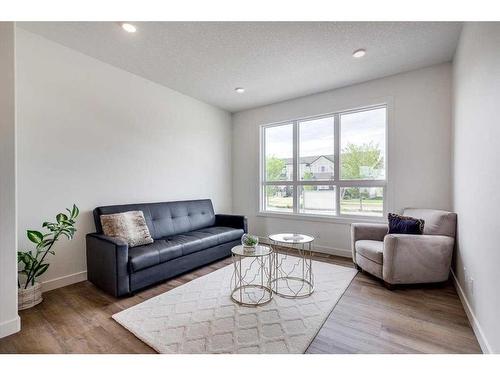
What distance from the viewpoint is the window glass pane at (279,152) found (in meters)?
4.24

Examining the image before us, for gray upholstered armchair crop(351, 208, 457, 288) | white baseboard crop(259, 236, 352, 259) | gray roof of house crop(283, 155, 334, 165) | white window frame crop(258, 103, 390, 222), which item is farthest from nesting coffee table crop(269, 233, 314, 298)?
gray roof of house crop(283, 155, 334, 165)

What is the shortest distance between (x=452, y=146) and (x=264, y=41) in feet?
8.42

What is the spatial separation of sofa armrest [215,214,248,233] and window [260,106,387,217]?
813 mm

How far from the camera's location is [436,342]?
1614 millimetres

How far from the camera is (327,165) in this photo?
12.5ft

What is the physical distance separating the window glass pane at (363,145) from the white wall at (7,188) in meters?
3.86

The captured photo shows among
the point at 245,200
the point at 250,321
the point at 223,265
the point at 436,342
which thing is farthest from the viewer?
the point at 245,200

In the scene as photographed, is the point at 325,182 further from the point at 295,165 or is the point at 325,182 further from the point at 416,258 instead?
the point at 416,258

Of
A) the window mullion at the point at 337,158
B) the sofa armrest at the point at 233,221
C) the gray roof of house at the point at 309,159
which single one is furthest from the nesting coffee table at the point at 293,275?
the gray roof of house at the point at 309,159

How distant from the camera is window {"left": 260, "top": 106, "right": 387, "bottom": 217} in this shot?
3418 millimetres

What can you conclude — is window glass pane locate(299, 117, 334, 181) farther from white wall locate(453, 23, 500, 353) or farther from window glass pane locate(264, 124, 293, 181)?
white wall locate(453, 23, 500, 353)
